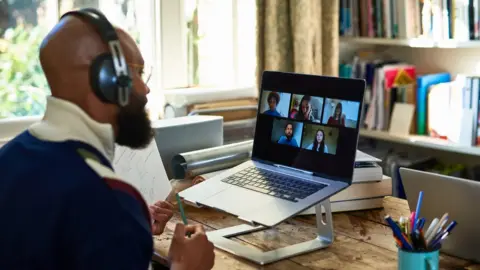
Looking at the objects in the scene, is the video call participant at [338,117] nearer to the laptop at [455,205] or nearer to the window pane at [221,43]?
the laptop at [455,205]

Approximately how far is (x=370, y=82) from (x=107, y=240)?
2304 mm

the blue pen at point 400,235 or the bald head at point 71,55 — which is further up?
the bald head at point 71,55

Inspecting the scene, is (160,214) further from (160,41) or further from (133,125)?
(160,41)

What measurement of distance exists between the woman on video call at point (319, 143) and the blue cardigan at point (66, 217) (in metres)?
0.69

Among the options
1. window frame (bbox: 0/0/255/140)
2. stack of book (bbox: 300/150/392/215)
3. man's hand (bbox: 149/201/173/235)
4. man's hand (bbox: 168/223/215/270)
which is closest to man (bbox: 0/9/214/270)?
man's hand (bbox: 168/223/215/270)

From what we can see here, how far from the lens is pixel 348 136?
64.9 inches

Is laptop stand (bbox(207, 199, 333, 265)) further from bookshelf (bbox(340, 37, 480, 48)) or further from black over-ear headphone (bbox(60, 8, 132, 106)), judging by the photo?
bookshelf (bbox(340, 37, 480, 48))

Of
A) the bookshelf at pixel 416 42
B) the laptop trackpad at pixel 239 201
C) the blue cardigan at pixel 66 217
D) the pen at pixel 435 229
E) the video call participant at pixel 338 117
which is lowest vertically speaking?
the pen at pixel 435 229

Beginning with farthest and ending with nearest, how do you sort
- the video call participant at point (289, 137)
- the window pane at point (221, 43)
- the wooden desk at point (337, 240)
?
the window pane at point (221, 43) → the video call participant at point (289, 137) → the wooden desk at point (337, 240)

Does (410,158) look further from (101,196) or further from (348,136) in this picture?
(101,196)

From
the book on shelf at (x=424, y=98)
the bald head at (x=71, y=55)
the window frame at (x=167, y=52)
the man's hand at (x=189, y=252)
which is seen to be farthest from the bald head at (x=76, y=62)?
the book on shelf at (x=424, y=98)

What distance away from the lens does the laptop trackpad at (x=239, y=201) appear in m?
1.61

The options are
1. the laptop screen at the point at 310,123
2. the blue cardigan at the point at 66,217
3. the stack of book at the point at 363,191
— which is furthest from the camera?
the stack of book at the point at 363,191

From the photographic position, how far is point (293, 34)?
2906 mm
